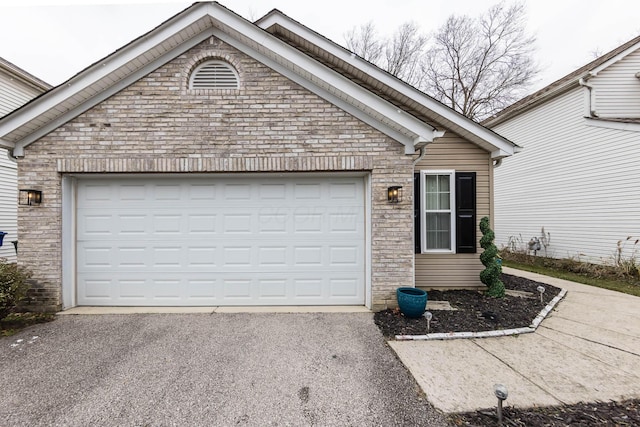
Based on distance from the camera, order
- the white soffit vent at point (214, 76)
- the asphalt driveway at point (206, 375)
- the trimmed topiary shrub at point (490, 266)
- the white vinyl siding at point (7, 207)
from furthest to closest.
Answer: the white vinyl siding at point (7, 207) < the trimmed topiary shrub at point (490, 266) < the white soffit vent at point (214, 76) < the asphalt driveway at point (206, 375)

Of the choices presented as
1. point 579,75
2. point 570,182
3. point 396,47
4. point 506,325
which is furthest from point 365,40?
point 506,325

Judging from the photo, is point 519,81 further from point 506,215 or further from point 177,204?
point 177,204

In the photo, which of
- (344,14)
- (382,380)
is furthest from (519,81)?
(382,380)

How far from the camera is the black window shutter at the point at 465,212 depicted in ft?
20.0

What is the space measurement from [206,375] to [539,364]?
3955 mm

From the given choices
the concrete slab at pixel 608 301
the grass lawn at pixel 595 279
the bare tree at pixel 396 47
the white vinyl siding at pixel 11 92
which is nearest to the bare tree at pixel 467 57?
the bare tree at pixel 396 47

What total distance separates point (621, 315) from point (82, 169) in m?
9.93

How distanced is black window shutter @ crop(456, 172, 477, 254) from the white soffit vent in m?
5.25

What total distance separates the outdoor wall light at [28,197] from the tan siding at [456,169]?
7431 millimetres

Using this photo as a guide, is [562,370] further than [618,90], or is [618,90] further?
[618,90]

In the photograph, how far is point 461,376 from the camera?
2.96 metres

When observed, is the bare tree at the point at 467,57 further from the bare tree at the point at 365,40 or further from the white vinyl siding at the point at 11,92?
the white vinyl siding at the point at 11,92

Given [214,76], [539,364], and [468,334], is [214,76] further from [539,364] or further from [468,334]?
[539,364]

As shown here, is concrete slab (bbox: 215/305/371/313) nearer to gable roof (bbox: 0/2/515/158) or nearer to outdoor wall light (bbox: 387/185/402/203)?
outdoor wall light (bbox: 387/185/402/203)
